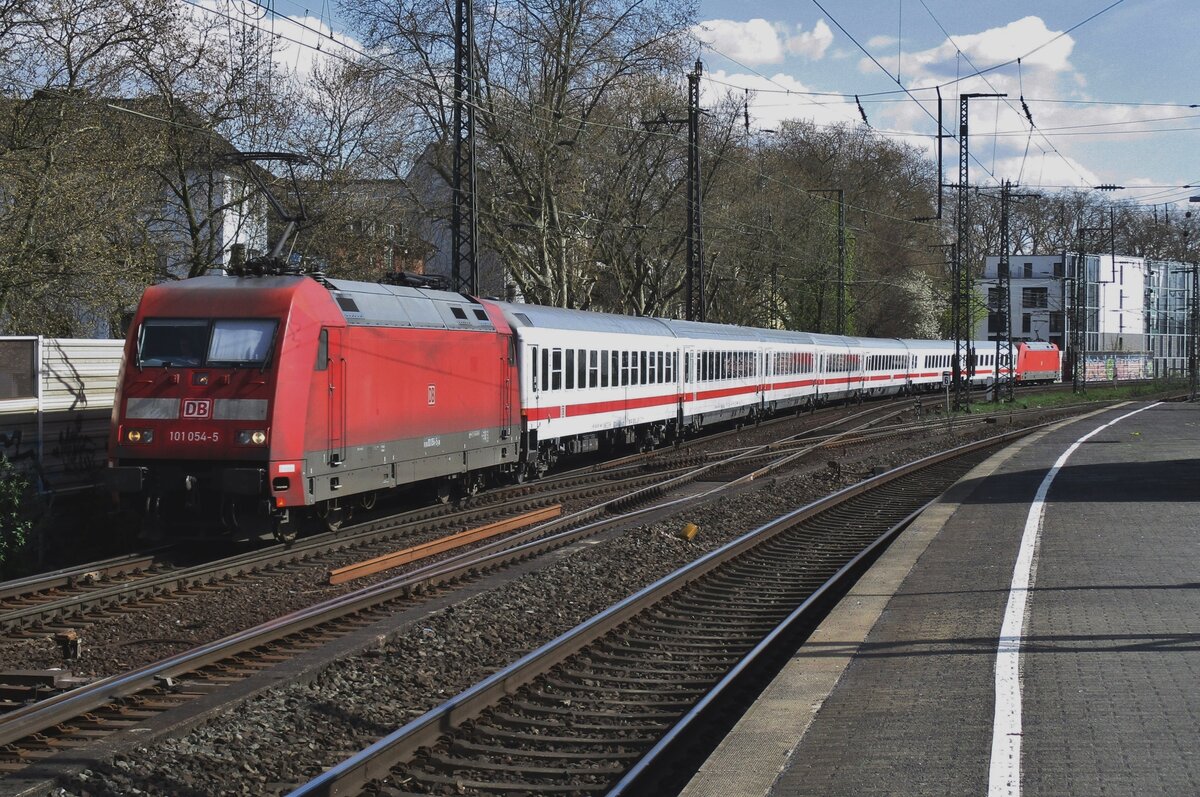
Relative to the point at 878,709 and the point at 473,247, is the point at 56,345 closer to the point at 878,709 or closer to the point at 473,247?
the point at 473,247

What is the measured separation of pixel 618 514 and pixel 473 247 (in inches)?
272

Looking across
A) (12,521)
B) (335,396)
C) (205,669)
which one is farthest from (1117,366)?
(205,669)

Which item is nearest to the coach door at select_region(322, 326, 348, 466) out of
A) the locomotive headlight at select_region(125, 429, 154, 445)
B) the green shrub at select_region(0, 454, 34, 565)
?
the locomotive headlight at select_region(125, 429, 154, 445)

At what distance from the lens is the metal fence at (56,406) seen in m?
15.1

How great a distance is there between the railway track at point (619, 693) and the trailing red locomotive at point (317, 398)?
455 cm

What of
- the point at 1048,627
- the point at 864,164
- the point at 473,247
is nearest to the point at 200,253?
the point at 473,247

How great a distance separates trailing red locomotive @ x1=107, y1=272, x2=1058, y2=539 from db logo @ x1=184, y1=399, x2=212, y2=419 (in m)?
0.02

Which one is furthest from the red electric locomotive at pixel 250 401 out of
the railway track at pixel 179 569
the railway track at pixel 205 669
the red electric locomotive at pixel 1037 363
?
the red electric locomotive at pixel 1037 363

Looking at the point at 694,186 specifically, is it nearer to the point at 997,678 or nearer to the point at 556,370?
the point at 556,370

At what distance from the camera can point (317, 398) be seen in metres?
13.7

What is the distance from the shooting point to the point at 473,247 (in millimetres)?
22594

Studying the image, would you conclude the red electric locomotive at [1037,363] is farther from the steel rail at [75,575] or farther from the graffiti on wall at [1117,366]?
the steel rail at [75,575]

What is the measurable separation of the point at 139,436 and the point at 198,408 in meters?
0.78

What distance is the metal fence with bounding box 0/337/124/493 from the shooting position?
596 inches
